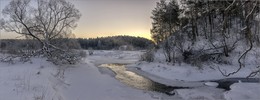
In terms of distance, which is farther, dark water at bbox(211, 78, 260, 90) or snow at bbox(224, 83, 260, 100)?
dark water at bbox(211, 78, 260, 90)

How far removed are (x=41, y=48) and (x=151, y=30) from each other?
2823 cm

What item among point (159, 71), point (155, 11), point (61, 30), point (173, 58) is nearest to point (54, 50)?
point (61, 30)

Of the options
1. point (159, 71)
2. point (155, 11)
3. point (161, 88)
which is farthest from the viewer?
point (155, 11)

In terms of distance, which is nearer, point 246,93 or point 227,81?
point 246,93

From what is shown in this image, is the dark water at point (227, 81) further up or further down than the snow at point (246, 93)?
further down

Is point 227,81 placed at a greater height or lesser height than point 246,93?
lesser

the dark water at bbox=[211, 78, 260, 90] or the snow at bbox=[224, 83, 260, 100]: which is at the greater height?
the snow at bbox=[224, 83, 260, 100]

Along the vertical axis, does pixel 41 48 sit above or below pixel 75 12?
below

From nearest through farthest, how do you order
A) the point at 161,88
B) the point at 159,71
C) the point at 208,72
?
the point at 161,88, the point at 208,72, the point at 159,71

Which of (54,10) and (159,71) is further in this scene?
(54,10)

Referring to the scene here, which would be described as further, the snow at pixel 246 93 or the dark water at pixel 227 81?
the dark water at pixel 227 81

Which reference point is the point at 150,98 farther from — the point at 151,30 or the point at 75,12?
the point at 151,30

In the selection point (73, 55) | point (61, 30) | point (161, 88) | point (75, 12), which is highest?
point (75, 12)

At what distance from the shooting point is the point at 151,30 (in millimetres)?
54969
